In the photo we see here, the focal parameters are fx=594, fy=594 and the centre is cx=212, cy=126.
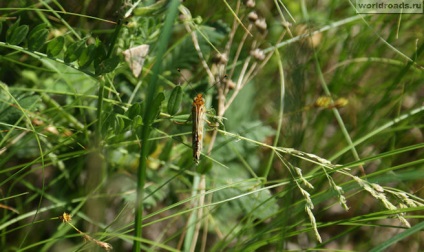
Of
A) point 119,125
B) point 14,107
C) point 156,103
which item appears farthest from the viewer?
point 14,107

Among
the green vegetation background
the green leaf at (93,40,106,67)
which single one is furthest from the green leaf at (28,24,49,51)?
the green leaf at (93,40,106,67)

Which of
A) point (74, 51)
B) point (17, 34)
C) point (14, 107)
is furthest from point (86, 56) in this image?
point (14, 107)

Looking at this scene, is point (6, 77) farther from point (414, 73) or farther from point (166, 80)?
point (414, 73)

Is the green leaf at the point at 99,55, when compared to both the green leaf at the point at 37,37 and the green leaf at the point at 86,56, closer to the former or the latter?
the green leaf at the point at 86,56

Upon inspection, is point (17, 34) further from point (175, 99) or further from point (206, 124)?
point (206, 124)

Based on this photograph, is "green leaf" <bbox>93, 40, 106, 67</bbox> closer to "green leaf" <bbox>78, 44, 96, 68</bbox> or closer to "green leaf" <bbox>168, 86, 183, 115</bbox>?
"green leaf" <bbox>78, 44, 96, 68</bbox>

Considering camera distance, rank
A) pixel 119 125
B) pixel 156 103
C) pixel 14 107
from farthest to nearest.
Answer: pixel 14 107, pixel 119 125, pixel 156 103

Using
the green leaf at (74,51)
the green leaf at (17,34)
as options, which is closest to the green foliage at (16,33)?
the green leaf at (17,34)
